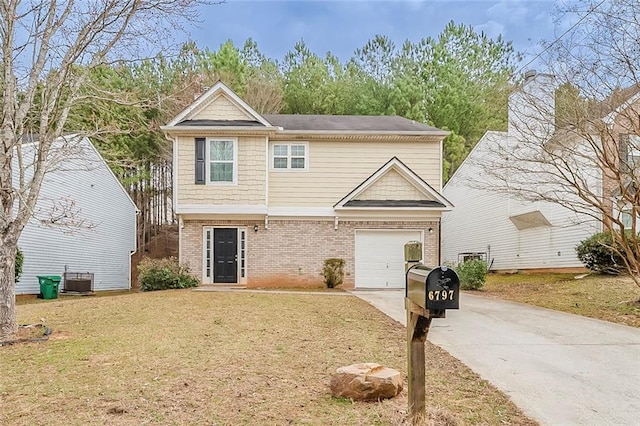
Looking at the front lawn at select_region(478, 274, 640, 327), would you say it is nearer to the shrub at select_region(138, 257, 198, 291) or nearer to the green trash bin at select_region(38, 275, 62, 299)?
the shrub at select_region(138, 257, 198, 291)

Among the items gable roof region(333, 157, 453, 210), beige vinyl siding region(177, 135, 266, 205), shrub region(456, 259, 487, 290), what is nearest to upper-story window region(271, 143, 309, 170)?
beige vinyl siding region(177, 135, 266, 205)

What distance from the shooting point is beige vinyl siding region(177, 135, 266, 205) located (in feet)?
52.4

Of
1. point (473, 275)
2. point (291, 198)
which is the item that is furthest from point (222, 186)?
point (473, 275)

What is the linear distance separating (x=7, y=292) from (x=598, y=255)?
54.3 feet

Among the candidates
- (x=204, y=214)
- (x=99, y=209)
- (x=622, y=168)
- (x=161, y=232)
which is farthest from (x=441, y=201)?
(x=161, y=232)

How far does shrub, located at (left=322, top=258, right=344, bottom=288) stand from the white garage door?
0.79 meters

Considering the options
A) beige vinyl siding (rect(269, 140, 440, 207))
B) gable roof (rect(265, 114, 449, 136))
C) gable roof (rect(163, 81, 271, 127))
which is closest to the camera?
gable roof (rect(163, 81, 271, 127))

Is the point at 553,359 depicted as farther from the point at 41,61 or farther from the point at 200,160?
the point at 200,160

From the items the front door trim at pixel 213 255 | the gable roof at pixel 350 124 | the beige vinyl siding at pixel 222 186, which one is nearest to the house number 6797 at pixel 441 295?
the beige vinyl siding at pixel 222 186

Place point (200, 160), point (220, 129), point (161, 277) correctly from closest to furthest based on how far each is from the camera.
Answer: point (161, 277)
point (220, 129)
point (200, 160)

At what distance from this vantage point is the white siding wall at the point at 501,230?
62.4 ft

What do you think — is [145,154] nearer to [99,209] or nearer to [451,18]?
[99,209]

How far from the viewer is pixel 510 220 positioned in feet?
73.4

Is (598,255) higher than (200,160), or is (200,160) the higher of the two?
(200,160)
